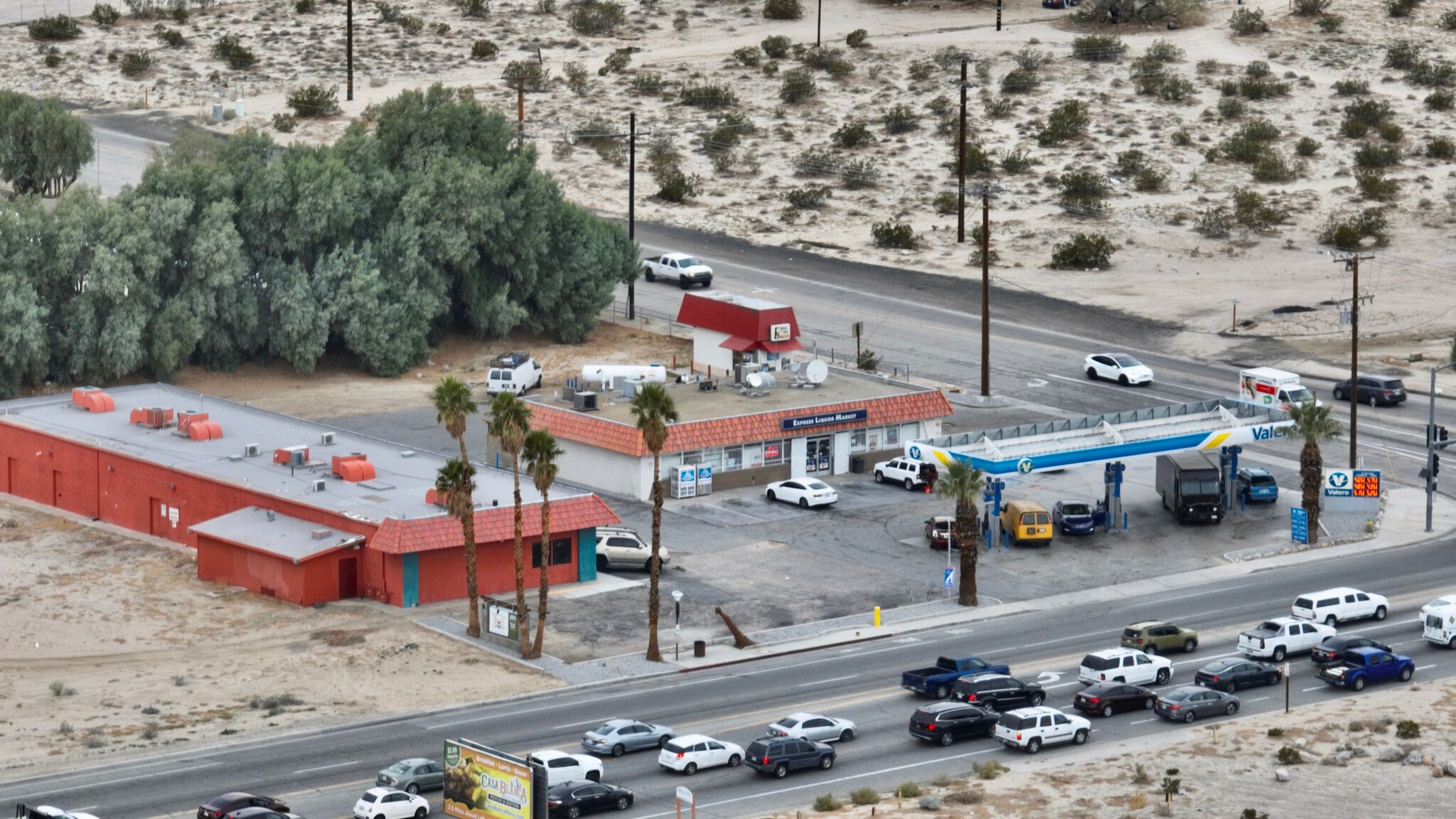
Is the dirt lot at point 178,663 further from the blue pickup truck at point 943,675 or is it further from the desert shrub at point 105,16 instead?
the desert shrub at point 105,16

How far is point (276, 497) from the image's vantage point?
8425 centimetres

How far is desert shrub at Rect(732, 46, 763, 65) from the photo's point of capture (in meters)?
171

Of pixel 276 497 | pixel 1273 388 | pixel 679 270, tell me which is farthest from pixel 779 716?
pixel 679 270

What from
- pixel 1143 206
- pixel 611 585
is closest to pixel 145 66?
pixel 1143 206

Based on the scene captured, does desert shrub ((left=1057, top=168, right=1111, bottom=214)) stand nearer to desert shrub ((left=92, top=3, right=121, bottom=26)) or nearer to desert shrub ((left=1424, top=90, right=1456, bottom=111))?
desert shrub ((left=1424, top=90, right=1456, bottom=111))

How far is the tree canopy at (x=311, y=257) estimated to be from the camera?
361ft

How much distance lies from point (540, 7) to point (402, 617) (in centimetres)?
11456

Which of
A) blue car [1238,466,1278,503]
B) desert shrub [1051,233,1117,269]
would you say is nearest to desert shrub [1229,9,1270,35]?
desert shrub [1051,233,1117,269]

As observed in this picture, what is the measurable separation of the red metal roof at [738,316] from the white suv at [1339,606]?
3679 cm

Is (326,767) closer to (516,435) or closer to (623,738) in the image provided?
(623,738)

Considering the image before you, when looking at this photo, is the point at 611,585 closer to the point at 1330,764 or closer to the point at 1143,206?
the point at 1330,764

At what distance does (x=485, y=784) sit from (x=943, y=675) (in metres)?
17.5

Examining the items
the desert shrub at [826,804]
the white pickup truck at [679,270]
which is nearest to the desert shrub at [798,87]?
the white pickup truck at [679,270]

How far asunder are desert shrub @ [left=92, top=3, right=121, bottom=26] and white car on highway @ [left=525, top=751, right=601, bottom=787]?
132 m
